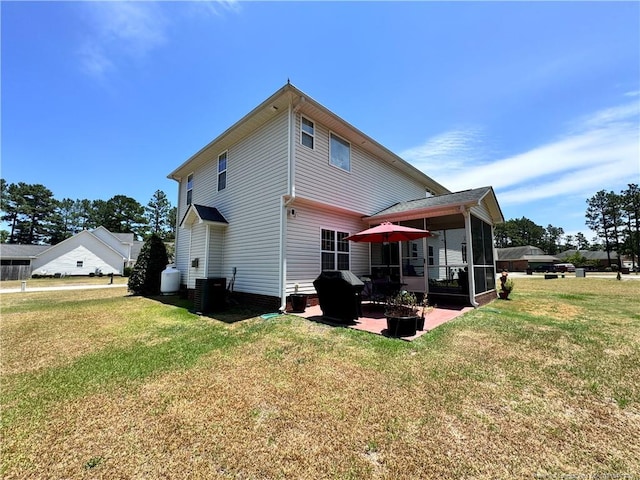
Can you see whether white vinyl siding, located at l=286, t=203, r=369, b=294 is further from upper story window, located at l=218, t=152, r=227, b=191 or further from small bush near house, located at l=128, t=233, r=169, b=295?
small bush near house, located at l=128, t=233, r=169, b=295

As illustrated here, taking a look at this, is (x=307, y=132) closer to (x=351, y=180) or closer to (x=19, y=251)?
(x=351, y=180)

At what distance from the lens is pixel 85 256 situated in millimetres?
31453

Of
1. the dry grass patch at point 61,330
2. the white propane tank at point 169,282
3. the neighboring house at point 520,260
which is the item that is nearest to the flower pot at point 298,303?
the dry grass patch at point 61,330

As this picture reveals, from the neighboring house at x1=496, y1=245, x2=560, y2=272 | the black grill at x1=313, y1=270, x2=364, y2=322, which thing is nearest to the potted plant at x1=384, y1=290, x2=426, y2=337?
the black grill at x1=313, y1=270, x2=364, y2=322

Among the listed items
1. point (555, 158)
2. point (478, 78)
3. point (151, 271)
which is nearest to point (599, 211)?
point (555, 158)

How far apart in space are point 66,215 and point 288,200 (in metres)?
69.0

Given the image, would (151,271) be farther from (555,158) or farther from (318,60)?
(555,158)

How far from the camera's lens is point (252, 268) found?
28.6ft

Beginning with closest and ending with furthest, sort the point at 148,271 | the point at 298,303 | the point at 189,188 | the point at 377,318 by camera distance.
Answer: the point at 377,318 → the point at 298,303 → the point at 148,271 → the point at 189,188

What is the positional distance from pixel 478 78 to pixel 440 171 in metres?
7.36

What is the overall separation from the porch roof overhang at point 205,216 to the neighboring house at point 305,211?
0.05m

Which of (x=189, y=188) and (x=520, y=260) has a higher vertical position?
(x=189, y=188)

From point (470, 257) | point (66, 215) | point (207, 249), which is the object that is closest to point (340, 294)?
point (470, 257)

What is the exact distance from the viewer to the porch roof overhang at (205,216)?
9664mm
